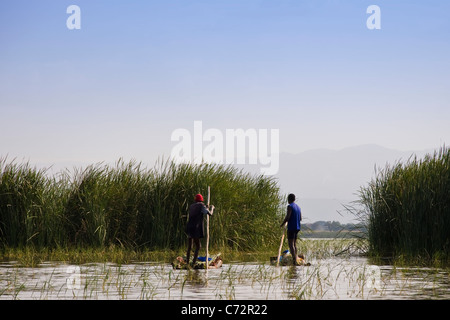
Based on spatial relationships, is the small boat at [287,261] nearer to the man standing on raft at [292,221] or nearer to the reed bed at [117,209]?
the man standing on raft at [292,221]

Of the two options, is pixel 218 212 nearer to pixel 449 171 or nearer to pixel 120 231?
pixel 120 231

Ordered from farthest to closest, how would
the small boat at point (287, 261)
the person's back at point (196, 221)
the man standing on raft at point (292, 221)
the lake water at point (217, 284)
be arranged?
the man standing on raft at point (292, 221)
the small boat at point (287, 261)
the person's back at point (196, 221)
the lake water at point (217, 284)

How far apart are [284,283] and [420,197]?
9118mm

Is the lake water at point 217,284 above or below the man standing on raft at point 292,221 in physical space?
below

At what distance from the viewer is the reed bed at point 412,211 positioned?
21078mm

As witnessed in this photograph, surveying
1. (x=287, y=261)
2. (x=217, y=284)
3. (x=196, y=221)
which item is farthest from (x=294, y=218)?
(x=217, y=284)

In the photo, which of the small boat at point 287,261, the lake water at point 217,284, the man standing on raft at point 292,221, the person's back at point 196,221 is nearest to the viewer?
the lake water at point 217,284

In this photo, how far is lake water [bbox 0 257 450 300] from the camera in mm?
12180

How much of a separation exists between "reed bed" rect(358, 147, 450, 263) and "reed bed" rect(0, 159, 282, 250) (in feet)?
17.4

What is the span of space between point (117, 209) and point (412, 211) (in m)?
11.1

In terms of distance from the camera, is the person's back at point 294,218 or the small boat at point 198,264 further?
the person's back at point 294,218

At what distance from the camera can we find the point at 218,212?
24.4m

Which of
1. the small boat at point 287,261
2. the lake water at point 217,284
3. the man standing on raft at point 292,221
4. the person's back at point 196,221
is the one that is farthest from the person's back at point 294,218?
the person's back at point 196,221

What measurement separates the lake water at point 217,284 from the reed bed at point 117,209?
19.2 ft
